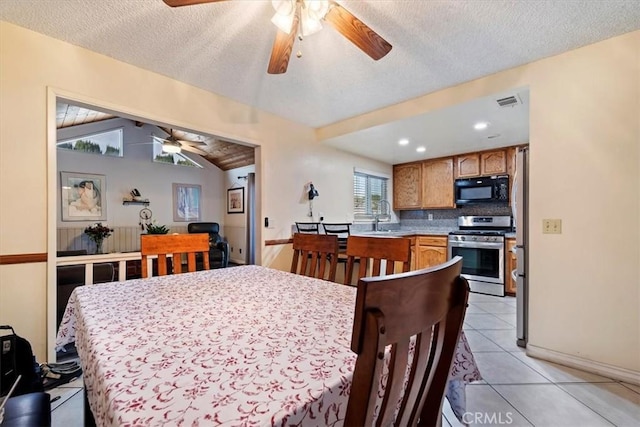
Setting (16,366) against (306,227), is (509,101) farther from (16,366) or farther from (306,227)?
(16,366)

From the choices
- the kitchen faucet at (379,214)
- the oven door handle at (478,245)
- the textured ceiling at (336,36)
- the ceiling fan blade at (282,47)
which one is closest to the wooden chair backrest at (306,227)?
the textured ceiling at (336,36)

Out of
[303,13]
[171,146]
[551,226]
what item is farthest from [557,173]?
[171,146]

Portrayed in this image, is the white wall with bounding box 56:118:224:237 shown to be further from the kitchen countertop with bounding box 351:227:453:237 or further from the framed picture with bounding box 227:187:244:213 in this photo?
the kitchen countertop with bounding box 351:227:453:237

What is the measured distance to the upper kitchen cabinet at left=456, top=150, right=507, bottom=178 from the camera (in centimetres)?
417

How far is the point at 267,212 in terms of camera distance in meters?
3.33

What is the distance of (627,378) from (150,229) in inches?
245

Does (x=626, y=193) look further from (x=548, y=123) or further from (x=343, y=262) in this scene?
(x=343, y=262)

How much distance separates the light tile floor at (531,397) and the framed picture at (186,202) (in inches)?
209

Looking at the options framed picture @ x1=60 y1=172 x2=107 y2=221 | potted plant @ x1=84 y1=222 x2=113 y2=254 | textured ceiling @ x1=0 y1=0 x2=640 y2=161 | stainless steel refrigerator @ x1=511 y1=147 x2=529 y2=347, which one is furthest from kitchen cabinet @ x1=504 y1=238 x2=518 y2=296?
framed picture @ x1=60 y1=172 x2=107 y2=221

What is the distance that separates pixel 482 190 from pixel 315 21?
12.7ft

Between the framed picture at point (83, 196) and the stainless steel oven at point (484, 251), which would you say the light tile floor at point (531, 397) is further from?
the framed picture at point (83, 196)

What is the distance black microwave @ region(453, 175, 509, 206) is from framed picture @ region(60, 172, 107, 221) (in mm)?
6801

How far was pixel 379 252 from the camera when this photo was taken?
5.33 feet

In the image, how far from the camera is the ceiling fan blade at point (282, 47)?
152 cm
